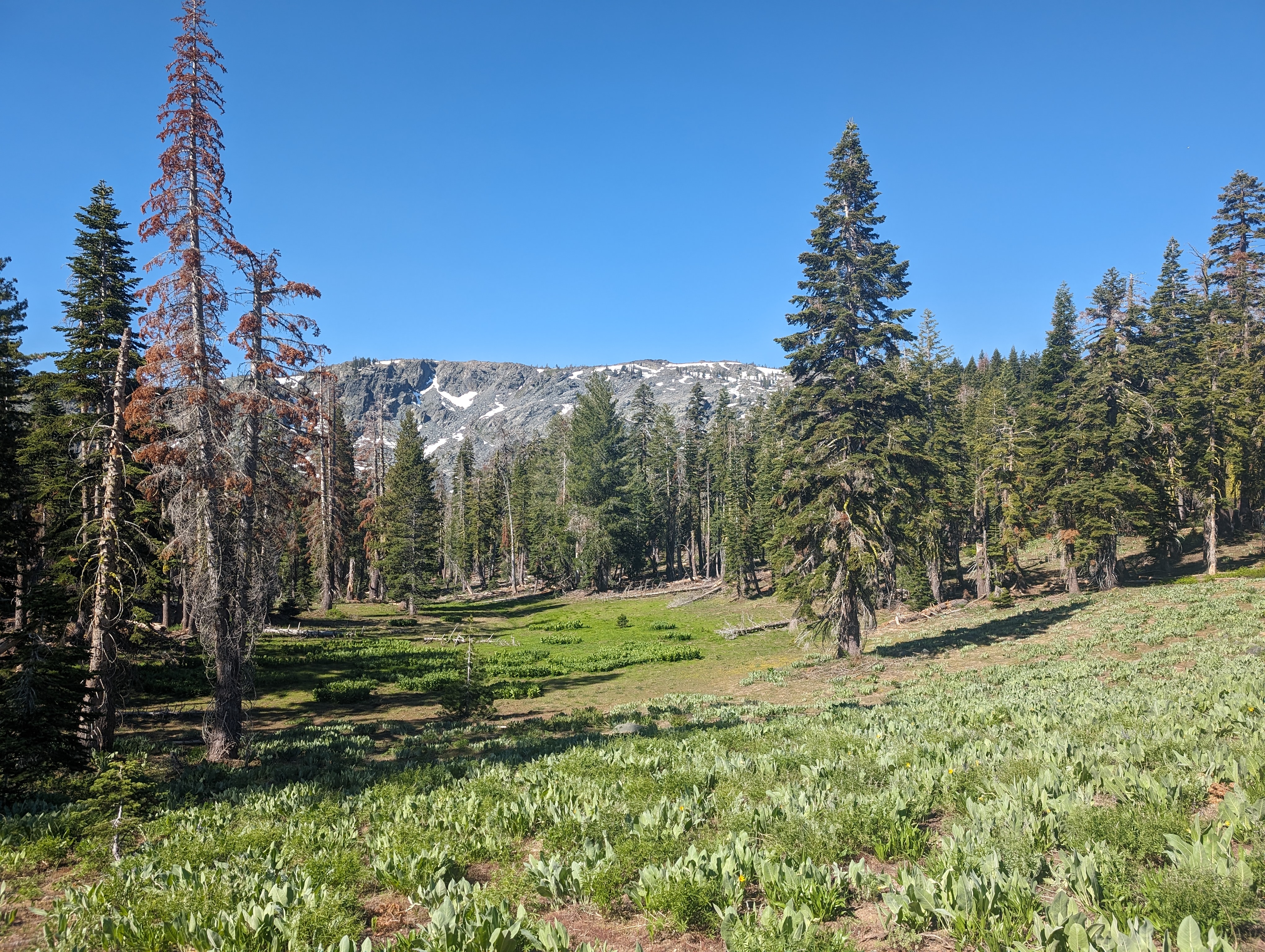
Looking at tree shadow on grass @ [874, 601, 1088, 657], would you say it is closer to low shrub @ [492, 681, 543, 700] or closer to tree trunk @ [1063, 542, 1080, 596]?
tree trunk @ [1063, 542, 1080, 596]

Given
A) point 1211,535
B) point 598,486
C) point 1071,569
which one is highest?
point 598,486

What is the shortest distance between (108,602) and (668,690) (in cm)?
1674

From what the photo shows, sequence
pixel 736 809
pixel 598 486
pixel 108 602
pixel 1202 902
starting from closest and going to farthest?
pixel 1202 902 < pixel 736 809 < pixel 108 602 < pixel 598 486

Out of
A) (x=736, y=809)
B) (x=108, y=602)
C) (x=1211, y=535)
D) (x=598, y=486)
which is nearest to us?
(x=736, y=809)

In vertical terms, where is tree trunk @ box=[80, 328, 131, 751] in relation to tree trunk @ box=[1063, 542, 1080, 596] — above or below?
above

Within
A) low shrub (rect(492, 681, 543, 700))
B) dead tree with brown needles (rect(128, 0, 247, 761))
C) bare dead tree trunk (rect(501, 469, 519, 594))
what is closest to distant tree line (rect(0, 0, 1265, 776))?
dead tree with brown needles (rect(128, 0, 247, 761))

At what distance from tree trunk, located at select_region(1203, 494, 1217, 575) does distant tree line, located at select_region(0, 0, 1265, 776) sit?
35 cm

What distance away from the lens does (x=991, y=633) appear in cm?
2581

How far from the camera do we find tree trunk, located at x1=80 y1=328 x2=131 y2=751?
469 inches

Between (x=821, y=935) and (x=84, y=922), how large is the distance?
5373 mm

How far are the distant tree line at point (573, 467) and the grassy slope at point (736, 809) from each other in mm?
3099

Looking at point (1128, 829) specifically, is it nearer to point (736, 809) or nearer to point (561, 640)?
point (736, 809)

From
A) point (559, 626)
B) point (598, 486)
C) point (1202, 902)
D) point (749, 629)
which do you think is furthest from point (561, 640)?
point (1202, 902)

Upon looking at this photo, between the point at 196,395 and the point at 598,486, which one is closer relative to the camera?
the point at 196,395
